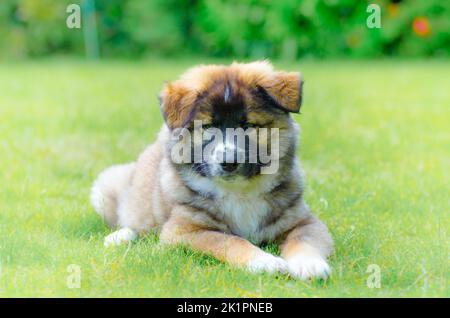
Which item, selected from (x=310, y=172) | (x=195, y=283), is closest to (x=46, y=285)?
(x=195, y=283)

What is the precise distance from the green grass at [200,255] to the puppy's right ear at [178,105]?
29.3 inches

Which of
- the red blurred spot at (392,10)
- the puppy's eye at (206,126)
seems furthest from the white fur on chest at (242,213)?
the red blurred spot at (392,10)

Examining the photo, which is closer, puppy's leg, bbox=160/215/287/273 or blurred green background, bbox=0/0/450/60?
puppy's leg, bbox=160/215/287/273

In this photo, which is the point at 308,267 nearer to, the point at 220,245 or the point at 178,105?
the point at 220,245

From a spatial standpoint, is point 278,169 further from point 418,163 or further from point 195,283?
point 418,163

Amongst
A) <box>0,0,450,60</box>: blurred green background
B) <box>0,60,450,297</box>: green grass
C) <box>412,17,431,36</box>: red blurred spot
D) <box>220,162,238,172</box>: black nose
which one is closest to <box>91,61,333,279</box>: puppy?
<box>220,162,238,172</box>: black nose

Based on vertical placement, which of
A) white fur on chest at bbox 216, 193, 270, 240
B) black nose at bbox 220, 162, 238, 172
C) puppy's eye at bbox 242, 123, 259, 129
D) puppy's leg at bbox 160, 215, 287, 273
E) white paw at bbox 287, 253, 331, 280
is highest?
puppy's eye at bbox 242, 123, 259, 129

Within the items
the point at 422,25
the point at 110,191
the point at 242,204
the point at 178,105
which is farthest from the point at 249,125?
the point at 422,25

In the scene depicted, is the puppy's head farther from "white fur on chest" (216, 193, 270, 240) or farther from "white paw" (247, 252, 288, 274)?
"white paw" (247, 252, 288, 274)

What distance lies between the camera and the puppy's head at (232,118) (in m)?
4.27

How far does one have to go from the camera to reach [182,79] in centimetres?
464

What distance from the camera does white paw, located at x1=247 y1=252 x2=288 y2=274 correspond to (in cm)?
396

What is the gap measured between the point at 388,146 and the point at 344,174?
160 cm

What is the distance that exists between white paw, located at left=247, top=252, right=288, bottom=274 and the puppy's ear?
883mm
